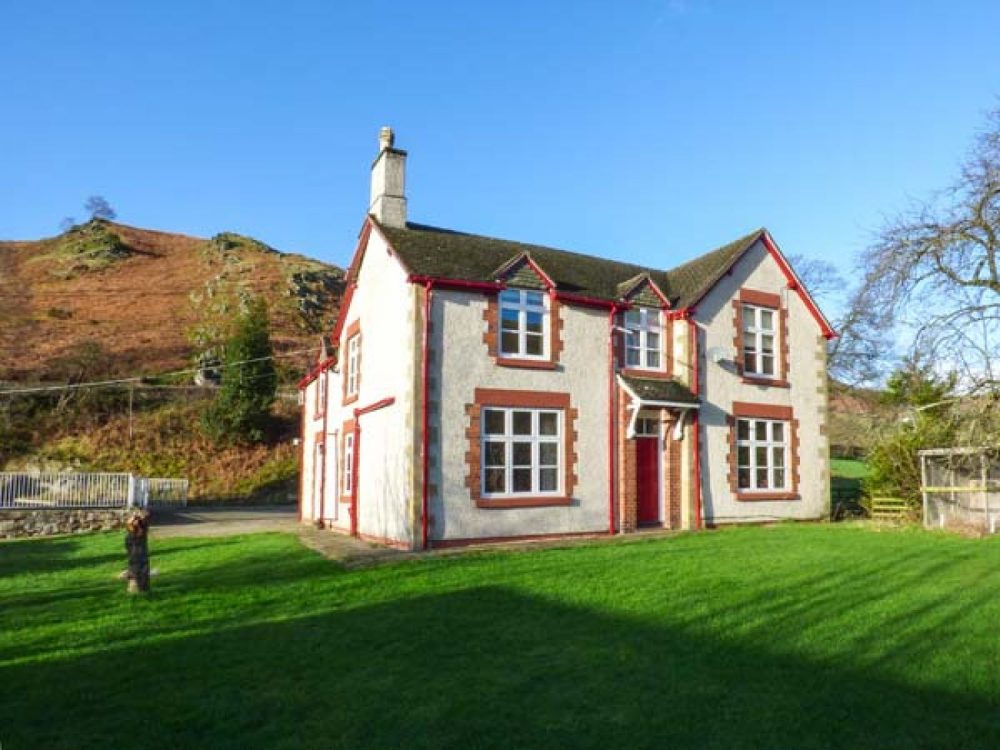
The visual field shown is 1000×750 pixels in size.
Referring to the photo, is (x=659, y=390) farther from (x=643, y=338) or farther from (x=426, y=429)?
(x=426, y=429)

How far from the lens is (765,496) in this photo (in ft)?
65.8

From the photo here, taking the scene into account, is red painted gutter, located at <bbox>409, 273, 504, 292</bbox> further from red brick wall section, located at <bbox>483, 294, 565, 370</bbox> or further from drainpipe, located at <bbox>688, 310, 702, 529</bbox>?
drainpipe, located at <bbox>688, 310, 702, 529</bbox>

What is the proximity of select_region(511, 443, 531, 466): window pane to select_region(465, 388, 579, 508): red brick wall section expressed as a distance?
0.84 metres

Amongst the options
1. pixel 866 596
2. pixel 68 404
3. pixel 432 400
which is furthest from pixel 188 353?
pixel 866 596

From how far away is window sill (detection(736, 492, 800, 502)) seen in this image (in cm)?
1965

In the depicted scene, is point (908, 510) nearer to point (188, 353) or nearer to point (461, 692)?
point (461, 692)

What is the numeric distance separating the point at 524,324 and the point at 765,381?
25.8ft

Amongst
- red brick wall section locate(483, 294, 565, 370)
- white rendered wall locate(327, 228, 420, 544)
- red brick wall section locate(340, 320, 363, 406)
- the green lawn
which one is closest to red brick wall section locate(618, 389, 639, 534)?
red brick wall section locate(483, 294, 565, 370)

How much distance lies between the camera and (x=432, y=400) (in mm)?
15930

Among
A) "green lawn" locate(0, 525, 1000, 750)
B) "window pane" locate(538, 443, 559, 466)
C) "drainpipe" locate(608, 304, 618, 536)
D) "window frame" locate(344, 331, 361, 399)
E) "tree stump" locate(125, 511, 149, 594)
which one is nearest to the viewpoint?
"green lawn" locate(0, 525, 1000, 750)

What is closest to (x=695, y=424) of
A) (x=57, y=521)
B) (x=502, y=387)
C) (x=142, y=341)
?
(x=502, y=387)

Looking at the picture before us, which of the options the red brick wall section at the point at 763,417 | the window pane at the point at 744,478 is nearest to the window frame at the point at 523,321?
the red brick wall section at the point at 763,417

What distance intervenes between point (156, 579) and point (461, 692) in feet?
29.4

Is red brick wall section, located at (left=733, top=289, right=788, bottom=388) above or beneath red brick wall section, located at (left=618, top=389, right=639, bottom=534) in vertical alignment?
above
